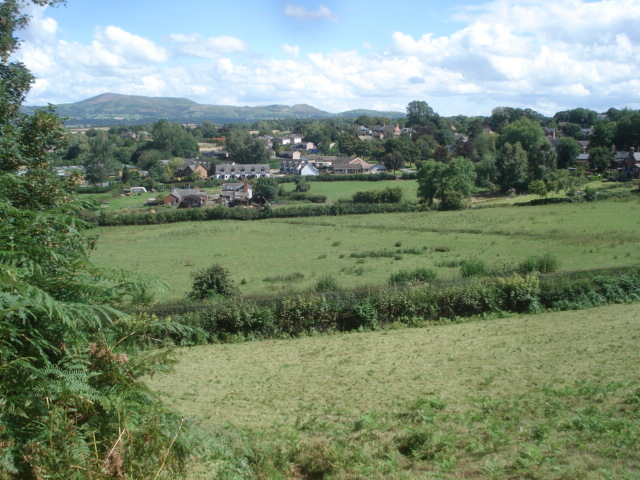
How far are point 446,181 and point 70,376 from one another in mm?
64598

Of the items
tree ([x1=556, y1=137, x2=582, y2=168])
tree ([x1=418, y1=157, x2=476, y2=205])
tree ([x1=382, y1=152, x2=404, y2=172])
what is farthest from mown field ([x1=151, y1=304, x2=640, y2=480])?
tree ([x1=382, y1=152, x2=404, y2=172])

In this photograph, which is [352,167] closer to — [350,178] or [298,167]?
[298,167]

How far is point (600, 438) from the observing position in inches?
330

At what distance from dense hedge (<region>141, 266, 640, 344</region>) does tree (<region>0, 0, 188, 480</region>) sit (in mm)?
16453

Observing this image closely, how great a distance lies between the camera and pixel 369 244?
145 ft

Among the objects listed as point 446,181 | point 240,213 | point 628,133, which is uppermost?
point 628,133

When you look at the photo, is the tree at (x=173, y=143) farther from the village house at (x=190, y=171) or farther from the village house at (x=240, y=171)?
the village house at (x=240, y=171)

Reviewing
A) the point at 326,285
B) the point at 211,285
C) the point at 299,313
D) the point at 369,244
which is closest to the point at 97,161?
the point at 369,244

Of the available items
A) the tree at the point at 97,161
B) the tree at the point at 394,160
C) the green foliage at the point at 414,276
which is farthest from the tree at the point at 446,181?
the tree at the point at 97,161

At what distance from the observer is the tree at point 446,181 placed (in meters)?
65.6

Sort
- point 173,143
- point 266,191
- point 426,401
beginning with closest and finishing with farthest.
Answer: point 426,401 < point 266,191 < point 173,143

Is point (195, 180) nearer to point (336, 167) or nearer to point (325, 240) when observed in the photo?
point (336, 167)

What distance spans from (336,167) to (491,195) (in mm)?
43569

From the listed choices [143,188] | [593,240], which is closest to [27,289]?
[593,240]
